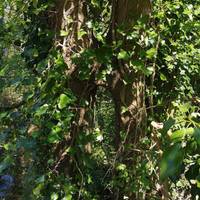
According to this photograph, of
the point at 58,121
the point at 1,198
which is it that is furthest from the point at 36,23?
the point at 1,198

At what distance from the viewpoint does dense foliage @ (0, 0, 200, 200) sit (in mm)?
2137

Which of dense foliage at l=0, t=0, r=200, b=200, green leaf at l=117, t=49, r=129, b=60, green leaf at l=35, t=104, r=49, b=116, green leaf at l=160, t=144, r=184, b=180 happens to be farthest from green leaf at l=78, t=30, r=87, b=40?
green leaf at l=160, t=144, r=184, b=180

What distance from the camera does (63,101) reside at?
82.7 inches

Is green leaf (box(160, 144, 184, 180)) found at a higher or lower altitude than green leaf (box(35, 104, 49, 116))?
lower

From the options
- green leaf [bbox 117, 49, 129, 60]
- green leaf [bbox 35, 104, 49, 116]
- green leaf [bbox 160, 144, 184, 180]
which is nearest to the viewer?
green leaf [bbox 160, 144, 184, 180]

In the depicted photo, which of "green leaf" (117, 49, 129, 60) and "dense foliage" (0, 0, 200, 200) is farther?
"green leaf" (117, 49, 129, 60)

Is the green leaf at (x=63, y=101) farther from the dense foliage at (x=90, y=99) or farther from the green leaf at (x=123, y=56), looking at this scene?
the green leaf at (x=123, y=56)

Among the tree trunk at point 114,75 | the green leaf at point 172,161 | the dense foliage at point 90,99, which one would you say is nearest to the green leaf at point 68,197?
the dense foliage at point 90,99

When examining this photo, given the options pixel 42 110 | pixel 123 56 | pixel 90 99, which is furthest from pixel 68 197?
pixel 123 56

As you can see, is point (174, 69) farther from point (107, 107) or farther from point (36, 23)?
point (36, 23)

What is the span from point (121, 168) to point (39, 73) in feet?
1.96

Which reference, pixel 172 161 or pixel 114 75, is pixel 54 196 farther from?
pixel 172 161

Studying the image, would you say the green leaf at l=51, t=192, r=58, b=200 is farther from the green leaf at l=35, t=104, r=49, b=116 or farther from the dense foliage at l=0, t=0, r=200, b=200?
the green leaf at l=35, t=104, r=49, b=116

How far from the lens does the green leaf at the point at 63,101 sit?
6.84 feet
